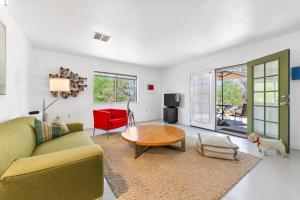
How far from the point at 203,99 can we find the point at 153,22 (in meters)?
3.15

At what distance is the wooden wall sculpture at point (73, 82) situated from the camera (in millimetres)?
4045

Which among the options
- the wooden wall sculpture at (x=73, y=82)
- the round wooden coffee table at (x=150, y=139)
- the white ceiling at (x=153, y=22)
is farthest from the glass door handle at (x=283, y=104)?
the wooden wall sculpture at (x=73, y=82)

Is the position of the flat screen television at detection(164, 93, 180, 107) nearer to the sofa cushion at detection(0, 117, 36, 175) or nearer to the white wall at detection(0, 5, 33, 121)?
the white wall at detection(0, 5, 33, 121)

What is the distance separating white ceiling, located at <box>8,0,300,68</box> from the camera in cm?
198

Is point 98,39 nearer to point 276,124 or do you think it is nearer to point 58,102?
point 58,102

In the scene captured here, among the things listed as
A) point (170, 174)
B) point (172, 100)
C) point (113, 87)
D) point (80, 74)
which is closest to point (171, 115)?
point (172, 100)

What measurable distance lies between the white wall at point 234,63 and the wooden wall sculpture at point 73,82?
3.37 metres

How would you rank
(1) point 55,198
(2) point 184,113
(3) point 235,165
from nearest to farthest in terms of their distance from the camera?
(1) point 55,198, (3) point 235,165, (2) point 184,113

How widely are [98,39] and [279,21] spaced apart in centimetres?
346

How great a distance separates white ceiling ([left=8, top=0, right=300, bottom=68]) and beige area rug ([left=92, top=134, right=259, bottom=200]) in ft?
7.63

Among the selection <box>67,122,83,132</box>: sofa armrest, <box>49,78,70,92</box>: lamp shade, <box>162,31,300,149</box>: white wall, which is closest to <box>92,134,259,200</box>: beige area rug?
<box>67,122,83,132</box>: sofa armrest

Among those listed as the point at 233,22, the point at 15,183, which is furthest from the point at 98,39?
the point at 15,183

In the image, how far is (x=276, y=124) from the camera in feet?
9.32

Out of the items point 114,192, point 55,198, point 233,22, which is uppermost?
point 233,22
